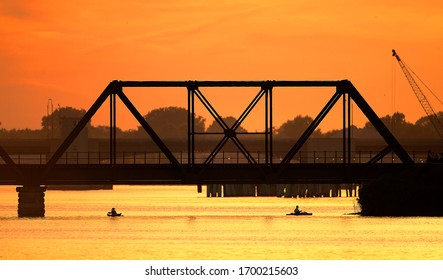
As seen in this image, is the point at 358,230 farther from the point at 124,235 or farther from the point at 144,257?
the point at 144,257

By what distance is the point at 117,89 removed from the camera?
120438 millimetres

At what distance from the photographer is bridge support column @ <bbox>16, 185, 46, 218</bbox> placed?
128125 millimetres

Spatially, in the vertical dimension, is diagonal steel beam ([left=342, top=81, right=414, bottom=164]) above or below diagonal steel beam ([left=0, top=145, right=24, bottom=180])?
above

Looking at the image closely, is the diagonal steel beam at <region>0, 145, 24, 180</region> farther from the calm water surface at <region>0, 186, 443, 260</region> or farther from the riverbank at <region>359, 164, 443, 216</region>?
the riverbank at <region>359, 164, 443, 216</region>

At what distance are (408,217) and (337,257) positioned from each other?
4577cm

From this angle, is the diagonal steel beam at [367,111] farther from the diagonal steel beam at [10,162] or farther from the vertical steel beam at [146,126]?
the diagonal steel beam at [10,162]

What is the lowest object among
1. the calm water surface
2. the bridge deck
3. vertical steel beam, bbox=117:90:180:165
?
the calm water surface

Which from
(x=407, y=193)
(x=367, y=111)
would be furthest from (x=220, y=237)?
(x=407, y=193)

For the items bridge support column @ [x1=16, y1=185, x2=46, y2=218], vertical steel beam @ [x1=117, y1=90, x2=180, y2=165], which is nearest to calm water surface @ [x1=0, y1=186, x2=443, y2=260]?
bridge support column @ [x1=16, y1=185, x2=46, y2=218]

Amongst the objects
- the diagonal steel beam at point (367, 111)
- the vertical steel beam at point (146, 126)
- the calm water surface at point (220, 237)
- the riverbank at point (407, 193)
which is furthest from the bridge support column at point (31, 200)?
the riverbank at point (407, 193)

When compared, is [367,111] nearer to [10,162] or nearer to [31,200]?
[10,162]
